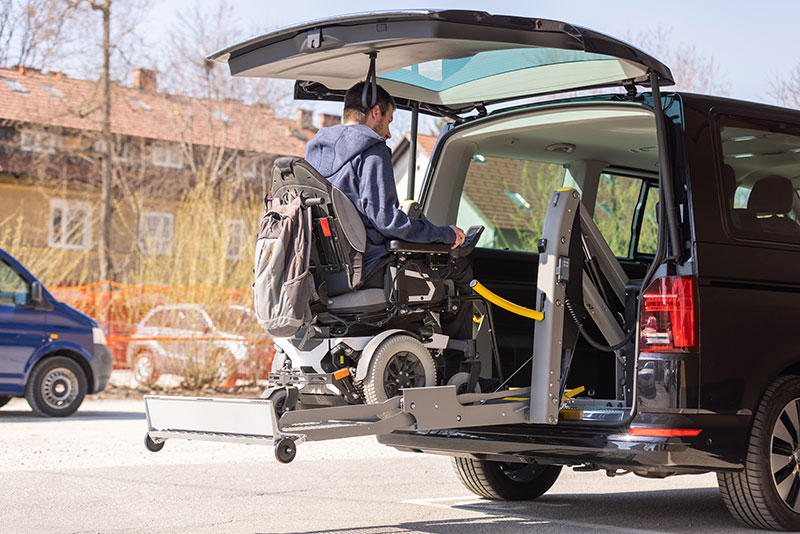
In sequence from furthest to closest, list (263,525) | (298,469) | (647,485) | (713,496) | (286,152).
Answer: (286,152) → (298,469) → (647,485) → (713,496) → (263,525)

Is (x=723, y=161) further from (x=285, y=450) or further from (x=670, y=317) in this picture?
(x=285, y=450)

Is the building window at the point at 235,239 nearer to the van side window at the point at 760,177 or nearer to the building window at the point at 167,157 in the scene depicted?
the van side window at the point at 760,177

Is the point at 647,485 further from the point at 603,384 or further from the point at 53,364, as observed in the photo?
the point at 53,364

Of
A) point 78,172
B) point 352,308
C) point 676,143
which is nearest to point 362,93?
point 352,308

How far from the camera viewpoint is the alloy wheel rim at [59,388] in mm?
14039

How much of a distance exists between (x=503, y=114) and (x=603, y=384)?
171 cm

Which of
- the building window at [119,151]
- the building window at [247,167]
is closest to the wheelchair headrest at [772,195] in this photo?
the building window at [247,167]

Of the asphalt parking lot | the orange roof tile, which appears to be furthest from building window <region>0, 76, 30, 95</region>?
the asphalt parking lot

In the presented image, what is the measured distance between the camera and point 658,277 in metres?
5.43

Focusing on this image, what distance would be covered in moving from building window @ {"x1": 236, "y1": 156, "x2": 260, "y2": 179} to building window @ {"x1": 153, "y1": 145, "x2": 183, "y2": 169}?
4942mm

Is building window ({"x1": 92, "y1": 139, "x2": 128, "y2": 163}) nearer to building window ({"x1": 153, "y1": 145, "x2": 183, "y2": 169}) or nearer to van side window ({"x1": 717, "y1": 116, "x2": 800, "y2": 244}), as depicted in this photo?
building window ({"x1": 153, "y1": 145, "x2": 183, "y2": 169})

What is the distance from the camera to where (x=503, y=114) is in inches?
270

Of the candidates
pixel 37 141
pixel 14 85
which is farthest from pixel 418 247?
pixel 14 85

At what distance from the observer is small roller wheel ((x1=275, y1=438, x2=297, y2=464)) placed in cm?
477
